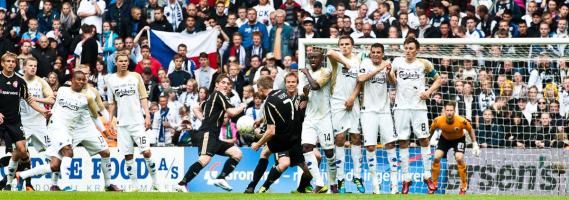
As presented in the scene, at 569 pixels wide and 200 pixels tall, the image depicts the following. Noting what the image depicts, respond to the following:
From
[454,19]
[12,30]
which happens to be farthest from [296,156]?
[12,30]

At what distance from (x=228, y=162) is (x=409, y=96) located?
3.23 meters

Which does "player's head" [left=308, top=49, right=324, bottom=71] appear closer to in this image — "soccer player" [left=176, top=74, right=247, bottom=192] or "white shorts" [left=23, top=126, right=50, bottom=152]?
"soccer player" [left=176, top=74, right=247, bottom=192]

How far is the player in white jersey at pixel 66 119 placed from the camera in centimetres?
2203

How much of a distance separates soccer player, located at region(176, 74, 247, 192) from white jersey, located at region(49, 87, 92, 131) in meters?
2.08

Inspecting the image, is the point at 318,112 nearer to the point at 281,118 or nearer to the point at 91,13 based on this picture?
the point at 281,118

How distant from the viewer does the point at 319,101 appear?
21.5 m

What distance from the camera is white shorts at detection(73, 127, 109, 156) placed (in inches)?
878

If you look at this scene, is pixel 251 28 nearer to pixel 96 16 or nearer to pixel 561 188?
pixel 96 16

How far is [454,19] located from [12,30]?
1083 cm

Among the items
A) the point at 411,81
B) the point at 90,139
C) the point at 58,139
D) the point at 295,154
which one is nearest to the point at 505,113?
the point at 411,81

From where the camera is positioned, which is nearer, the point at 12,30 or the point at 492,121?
the point at 492,121

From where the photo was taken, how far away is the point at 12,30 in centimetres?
3198

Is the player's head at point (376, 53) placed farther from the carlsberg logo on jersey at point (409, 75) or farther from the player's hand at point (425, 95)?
the player's hand at point (425, 95)

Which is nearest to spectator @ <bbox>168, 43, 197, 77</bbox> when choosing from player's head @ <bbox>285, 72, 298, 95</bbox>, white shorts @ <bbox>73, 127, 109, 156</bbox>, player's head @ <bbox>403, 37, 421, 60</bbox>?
white shorts @ <bbox>73, 127, 109, 156</bbox>
